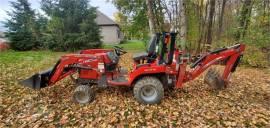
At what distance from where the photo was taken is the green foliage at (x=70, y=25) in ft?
59.4

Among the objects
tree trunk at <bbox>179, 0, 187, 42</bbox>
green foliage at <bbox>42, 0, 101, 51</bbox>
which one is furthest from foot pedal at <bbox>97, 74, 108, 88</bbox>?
green foliage at <bbox>42, 0, 101, 51</bbox>

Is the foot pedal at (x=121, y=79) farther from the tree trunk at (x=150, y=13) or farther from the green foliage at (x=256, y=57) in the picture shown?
the green foliage at (x=256, y=57)

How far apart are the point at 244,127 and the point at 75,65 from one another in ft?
12.4

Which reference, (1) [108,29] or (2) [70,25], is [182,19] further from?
(1) [108,29]

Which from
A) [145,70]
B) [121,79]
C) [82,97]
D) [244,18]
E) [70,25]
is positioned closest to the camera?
[145,70]

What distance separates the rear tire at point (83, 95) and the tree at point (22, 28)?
681 inches

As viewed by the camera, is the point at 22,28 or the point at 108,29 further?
the point at 108,29

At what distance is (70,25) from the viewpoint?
1831 centimetres

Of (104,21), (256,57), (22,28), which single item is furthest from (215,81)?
(104,21)

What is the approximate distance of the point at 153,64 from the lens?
195 inches

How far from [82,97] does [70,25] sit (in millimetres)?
14366

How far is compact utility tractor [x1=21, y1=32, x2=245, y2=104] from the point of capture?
4.90m

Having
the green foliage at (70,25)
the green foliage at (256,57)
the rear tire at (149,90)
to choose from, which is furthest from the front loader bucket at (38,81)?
the green foliage at (70,25)

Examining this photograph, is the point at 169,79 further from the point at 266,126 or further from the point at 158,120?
the point at 266,126
